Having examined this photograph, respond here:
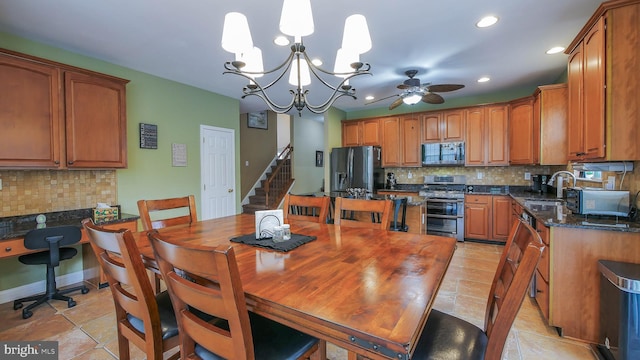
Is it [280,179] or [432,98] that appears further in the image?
[280,179]

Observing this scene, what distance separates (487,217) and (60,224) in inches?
218

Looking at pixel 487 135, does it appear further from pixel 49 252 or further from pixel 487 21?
pixel 49 252

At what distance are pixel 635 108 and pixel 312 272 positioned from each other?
2432 mm

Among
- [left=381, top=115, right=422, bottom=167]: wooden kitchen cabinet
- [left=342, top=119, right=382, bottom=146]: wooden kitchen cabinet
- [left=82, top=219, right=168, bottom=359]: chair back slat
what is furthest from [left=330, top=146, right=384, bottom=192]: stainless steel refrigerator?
[left=82, top=219, right=168, bottom=359]: chair back slat

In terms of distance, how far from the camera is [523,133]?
437 cm

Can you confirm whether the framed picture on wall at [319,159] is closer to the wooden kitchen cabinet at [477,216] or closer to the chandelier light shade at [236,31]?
the wooden kitchen cabinet at [477,216]

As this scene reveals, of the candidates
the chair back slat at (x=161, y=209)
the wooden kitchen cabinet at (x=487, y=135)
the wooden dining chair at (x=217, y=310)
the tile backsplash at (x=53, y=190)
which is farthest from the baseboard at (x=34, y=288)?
the wooden kitchen cabinet at (x=487, y=135)

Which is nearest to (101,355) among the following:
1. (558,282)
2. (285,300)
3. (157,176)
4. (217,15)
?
(285,300)

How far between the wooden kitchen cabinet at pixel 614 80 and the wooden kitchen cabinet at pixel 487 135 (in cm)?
259

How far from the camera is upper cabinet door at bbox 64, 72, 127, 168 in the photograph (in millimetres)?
2820

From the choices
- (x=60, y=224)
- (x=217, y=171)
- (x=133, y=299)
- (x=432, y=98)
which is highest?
(x=432, y=98)

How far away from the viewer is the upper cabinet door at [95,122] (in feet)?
9.25

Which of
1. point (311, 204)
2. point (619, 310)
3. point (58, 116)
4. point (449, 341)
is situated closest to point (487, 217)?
point (619, 310)

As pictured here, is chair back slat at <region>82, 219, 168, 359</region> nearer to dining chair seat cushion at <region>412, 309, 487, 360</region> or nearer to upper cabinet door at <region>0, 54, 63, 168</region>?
dining chair seat cushion at <region>412, 309, 487, 360</region>
